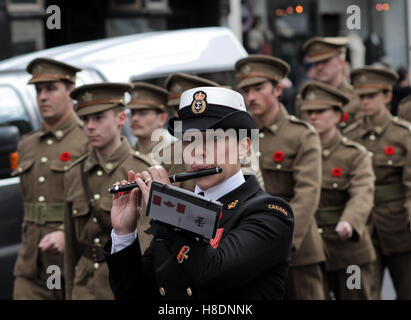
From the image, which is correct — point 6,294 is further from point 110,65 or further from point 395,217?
point 395,217

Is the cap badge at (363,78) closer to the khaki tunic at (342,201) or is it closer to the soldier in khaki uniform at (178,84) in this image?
the khaki tunic at (342,201)

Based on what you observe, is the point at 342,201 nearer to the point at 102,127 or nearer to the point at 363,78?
the point at 363,78

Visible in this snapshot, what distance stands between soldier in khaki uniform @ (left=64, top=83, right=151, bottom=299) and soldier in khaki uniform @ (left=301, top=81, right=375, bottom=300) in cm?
171

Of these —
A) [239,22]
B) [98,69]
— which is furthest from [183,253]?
[239,22]

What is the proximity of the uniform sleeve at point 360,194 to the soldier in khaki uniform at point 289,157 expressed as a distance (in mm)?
276

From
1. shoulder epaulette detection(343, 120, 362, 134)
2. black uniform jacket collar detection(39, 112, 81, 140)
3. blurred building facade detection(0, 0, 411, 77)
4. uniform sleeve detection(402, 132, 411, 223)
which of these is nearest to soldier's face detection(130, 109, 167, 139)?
black uniform jacket collar detection(39, 112, 81, 140)

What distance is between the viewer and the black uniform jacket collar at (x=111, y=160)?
516cm

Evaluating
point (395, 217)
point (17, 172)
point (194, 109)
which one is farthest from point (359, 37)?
point (194, 109)

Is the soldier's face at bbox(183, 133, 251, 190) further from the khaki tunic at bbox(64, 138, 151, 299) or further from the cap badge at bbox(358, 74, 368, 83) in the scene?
the cap badge at bbox(358, 74, 368, 83)

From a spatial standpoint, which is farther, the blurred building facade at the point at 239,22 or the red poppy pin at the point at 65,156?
the blurred building facade at the point at 239,22

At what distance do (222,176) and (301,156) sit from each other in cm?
294

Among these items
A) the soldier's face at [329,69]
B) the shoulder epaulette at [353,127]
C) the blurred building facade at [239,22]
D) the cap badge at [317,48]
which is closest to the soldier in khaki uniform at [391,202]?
the shoulder epaulette at [353,127]

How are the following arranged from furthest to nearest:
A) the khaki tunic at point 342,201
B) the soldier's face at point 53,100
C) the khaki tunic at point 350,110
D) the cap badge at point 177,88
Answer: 1. the khaki tunic at point 350,110
2. the khaki tunic at point 342,201
3. the cap badge at point 177,88
4. the soldier's face at point 53,100
